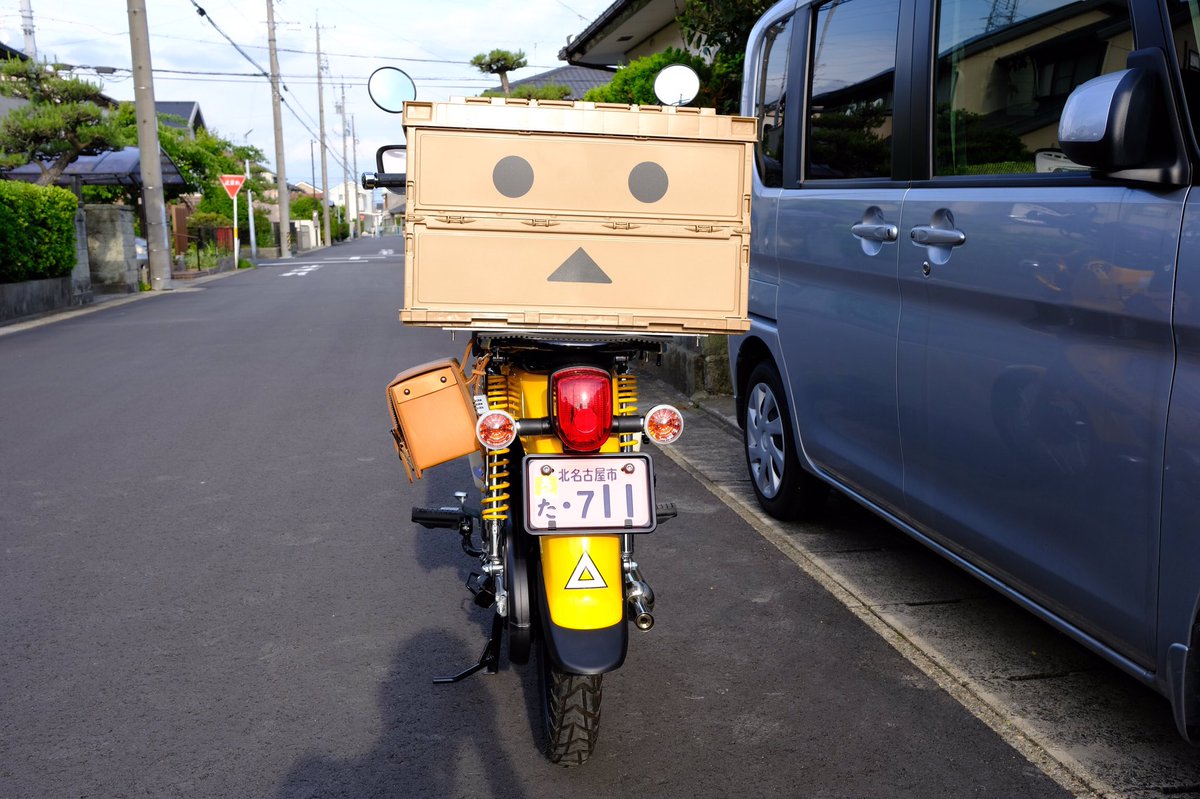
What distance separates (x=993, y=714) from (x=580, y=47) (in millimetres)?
17187

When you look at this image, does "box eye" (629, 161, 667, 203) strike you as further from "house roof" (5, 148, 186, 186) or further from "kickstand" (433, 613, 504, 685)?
"house roof" (5, 148, 186, 186)

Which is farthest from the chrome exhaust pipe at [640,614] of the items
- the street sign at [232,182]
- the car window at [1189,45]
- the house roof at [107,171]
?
the street sign at [232,182]

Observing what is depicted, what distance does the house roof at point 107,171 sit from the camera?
24609mm

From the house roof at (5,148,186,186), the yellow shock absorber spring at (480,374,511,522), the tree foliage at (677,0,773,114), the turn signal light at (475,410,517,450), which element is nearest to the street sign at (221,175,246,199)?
the house roof at (5,148,186,186)

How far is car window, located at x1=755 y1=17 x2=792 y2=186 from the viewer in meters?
5.07

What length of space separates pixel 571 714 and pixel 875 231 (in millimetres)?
2074

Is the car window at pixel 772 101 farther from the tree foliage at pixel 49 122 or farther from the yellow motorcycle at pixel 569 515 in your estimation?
the tree foliage at pixel 49 122

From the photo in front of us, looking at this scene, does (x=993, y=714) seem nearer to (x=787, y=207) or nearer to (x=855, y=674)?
(x=855, y=674)

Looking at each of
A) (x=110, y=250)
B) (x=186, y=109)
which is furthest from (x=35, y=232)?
(x=186, y=109)

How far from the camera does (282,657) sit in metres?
3.82

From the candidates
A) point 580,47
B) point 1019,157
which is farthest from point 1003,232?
point 580,47

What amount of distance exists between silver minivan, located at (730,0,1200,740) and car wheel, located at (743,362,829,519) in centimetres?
5

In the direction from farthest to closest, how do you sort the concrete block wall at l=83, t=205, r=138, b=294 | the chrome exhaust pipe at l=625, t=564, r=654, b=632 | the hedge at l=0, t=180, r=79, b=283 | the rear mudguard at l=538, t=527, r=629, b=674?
the concrete block wall at l=83, t=205, r=138, b=294 < the hedge at l=0, t=180, r=79, b=283 < the chrome exhaust pipe at l=625, t=564, r=654, b=632 < the rear mudguard at l=538, t=527, r=629, b=674

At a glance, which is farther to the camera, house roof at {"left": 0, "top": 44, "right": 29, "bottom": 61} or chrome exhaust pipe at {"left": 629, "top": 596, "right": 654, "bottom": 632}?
house roof at {"left": 0, "top": 44, "right": 29, "bottom": 61}
